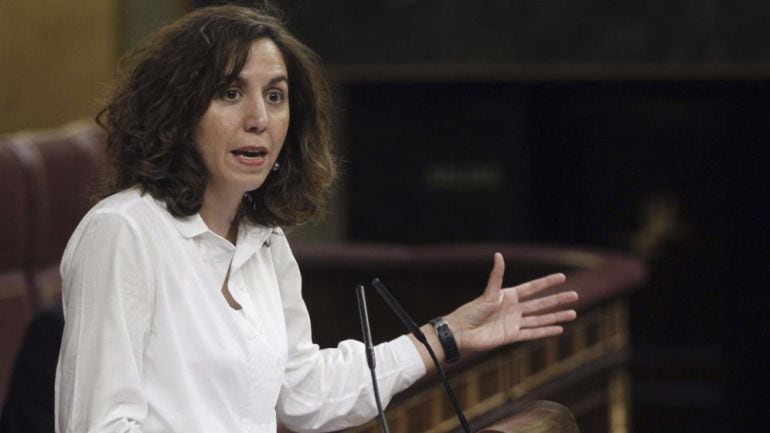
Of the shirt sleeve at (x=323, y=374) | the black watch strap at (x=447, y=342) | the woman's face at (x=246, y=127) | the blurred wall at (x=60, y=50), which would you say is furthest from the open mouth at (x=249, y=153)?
the blurred wall at (x=60, y=50)

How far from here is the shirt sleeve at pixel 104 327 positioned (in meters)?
1.54

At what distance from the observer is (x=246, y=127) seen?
66.2 inches

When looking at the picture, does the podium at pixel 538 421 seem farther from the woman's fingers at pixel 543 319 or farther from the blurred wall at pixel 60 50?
the blurred wall at pixel 60 50

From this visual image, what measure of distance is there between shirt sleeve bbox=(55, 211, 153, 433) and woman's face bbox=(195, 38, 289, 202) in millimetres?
145

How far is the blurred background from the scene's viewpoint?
18.5 ft

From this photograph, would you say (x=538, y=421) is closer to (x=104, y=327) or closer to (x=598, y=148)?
(x=104, y=327)

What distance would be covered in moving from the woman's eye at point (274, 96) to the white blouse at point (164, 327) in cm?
14

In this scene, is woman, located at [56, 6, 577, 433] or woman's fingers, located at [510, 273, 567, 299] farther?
woman's fingers, located at [510, 273, 567, 299]

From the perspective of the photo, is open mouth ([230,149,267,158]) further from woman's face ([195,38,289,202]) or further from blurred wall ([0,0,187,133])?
blurred wall ([0,0,187,133])

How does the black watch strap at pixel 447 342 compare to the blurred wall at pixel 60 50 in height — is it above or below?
above

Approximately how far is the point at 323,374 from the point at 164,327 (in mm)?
315

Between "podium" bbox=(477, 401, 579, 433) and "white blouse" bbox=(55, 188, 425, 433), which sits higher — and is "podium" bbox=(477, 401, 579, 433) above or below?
below

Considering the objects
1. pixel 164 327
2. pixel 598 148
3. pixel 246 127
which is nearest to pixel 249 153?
pixel 246 127

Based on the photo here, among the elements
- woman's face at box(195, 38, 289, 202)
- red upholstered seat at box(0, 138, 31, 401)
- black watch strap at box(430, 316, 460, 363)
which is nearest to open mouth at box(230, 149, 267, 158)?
woman's face at box(195, 38, 289, 202)
